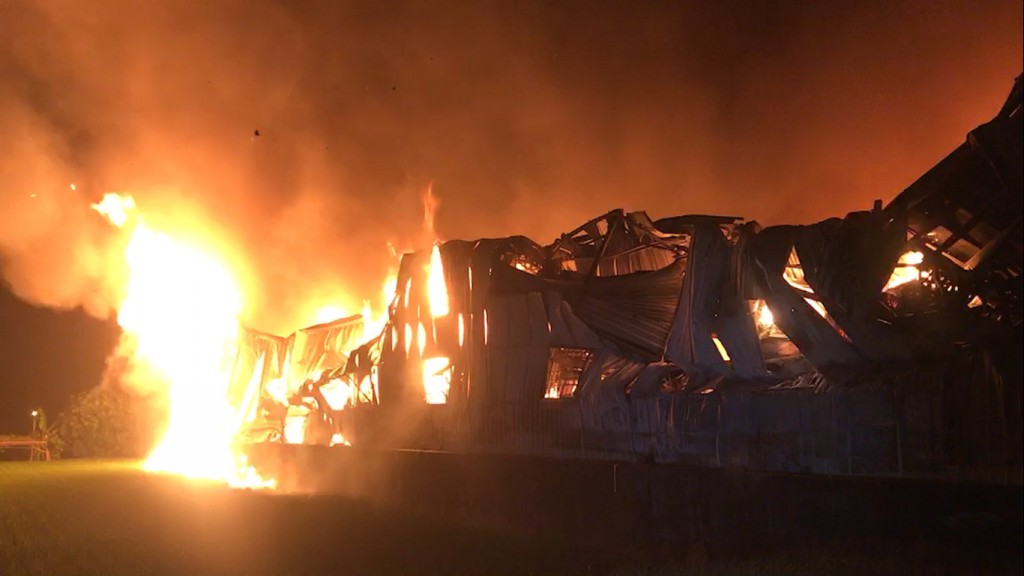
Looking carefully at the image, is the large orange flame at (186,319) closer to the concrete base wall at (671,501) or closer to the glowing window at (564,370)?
the concrete base wall at (671,501)

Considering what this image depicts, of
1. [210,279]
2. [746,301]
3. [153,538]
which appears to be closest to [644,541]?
[746,301]

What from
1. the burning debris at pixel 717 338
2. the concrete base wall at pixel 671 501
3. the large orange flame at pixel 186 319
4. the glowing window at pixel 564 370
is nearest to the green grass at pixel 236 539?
the concrete base wall at pixel 671 501

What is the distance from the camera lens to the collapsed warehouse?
8.18 m

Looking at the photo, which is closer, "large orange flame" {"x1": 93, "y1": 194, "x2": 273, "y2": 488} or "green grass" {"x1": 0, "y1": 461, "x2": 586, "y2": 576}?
"green grass" {"x1": 0, "y1": 461, "x2": 586, "y2": 576}

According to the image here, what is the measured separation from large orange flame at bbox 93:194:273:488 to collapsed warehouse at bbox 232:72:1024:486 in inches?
376

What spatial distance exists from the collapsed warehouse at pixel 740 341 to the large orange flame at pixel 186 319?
9.55 meters

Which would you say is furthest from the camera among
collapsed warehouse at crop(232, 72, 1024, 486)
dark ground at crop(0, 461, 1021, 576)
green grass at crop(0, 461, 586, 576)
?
green grass at crop(0, 461, 586, 576)

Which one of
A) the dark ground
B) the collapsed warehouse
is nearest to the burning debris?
the collapsed warehouse

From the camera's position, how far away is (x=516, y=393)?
13.4 meters

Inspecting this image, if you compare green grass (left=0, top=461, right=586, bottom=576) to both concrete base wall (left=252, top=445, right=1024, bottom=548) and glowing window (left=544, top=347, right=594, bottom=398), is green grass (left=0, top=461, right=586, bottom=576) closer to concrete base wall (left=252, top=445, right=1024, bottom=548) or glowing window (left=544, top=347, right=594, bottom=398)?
concrete base wall (left=252, top=445, right=1024, bottom=548)

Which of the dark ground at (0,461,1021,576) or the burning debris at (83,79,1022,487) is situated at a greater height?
the burning debris at (83,79,1022,487)

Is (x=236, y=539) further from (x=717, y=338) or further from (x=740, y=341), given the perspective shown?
(x=740, y=341)

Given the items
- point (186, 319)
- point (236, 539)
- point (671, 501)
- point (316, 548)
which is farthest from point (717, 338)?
point (186, 319)

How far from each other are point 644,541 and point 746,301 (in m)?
3.41
